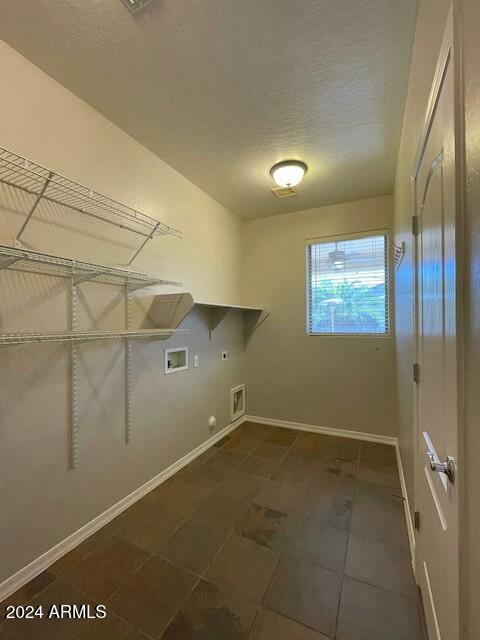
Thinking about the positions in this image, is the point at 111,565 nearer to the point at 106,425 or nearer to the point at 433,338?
the point at 106,425

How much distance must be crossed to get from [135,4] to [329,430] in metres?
3.79

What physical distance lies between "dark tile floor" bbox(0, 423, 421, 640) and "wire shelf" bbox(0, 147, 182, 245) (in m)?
1.96

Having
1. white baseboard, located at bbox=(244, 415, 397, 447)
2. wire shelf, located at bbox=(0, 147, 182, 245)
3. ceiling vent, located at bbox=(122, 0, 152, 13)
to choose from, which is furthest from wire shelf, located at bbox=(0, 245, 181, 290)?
white baseboard, located at bbox=(244, 415, 397, 447)

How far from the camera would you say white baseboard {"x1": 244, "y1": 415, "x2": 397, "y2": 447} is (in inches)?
123

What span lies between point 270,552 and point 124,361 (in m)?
→ 1.55

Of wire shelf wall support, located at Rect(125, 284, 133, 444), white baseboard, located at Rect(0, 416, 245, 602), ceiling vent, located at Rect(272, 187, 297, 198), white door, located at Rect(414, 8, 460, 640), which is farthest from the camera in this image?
ceiling vent, located at Rect(272, 187, 297, 198)

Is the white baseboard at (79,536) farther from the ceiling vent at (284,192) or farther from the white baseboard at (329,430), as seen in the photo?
the ceiling vent at (284,192)

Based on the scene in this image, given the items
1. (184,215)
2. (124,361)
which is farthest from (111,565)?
(184,215)

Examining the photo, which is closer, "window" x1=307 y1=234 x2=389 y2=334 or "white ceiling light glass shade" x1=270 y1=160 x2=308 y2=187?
"white ceiling light glass shade" x1=270 y1=160 x2=308 y2=187

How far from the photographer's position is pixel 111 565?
1.56m

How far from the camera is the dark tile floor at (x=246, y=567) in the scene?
1.25 m

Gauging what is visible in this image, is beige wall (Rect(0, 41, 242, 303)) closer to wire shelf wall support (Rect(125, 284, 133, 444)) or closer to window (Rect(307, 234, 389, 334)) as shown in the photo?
wire shelf wall support (Rect(125, 284, 133, 444))

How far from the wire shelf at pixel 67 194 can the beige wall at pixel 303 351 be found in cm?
164

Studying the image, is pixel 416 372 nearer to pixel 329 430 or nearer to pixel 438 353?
pixel 438 353
